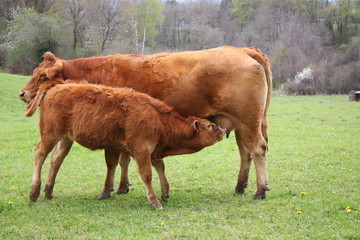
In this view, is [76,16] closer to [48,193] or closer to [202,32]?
[202,32]

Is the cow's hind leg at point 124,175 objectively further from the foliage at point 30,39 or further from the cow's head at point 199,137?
the foliage at point 30,39

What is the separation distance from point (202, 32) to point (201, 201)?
2306 inches

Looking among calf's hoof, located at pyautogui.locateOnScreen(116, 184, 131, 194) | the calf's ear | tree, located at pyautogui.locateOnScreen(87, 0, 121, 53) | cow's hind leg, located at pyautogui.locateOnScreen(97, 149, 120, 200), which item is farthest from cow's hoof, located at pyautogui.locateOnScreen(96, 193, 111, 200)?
tree, located at pyautogui.locateOnScreen(87, 0, 121, 53)

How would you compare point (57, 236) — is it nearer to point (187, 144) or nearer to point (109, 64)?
point (187, 144)

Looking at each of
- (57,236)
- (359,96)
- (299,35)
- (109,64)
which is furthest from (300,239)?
(299,35)

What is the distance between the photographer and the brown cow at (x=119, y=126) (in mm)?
6574

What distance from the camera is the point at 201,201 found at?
695 centimetres

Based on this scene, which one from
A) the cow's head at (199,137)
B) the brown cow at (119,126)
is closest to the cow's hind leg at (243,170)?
the cow's head at (199,137)

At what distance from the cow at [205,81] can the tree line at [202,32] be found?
37466mm

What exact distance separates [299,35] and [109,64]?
205 ft

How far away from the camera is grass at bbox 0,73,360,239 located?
5.29 m

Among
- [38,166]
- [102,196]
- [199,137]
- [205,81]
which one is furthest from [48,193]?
[205,81]

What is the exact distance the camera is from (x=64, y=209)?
6.36 meters

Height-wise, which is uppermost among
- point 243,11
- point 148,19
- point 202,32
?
point 243,11
